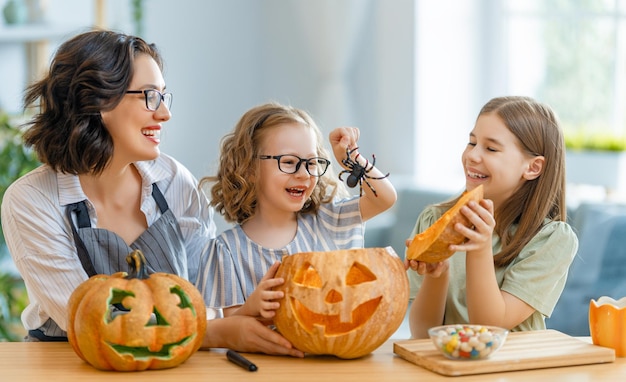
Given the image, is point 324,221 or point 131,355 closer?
point 131,355

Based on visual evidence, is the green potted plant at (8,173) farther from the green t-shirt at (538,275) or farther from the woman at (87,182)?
the green t-shirt at (538,275)

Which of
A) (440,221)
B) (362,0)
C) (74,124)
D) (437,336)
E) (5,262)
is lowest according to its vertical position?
(5,262)

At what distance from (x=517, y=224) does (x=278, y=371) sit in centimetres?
82

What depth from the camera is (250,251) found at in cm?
210

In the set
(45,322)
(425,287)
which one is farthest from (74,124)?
(425,287)

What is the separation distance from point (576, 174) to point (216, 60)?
99.1 inches

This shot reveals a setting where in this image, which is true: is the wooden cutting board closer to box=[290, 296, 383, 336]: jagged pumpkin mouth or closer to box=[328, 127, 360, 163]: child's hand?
box=[290, 296, 383, 336]: jagged pumpkin mouth

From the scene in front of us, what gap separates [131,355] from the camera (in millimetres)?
1617

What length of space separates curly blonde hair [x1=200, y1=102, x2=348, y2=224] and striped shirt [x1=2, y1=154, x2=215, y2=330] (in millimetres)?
160

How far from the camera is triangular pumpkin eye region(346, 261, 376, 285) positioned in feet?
5.54

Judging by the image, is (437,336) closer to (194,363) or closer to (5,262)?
(194,363)

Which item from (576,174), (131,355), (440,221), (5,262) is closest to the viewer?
(131,355)

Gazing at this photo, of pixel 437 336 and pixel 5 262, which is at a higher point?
pixel 437 336

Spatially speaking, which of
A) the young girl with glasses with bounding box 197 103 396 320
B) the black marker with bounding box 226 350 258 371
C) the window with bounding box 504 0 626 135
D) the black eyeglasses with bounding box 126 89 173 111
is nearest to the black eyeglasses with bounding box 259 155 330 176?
the young girl with glasses with bounding box 197 103 396 320
